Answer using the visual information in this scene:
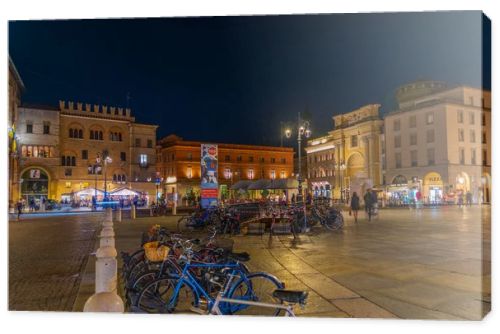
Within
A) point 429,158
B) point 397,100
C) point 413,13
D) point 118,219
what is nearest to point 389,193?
point 429,158

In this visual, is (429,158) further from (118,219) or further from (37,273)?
(37,273)

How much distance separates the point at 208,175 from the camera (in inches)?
719

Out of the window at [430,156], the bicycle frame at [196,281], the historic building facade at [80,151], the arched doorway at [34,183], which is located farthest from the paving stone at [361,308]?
the arched doorway at [34,183]

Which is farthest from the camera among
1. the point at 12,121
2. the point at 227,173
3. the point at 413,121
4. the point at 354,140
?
the point at 227,173

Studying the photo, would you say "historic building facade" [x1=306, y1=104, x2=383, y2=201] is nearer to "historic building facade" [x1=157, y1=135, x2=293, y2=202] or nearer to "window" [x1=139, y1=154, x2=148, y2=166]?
"historic building facade" [x1=157, y1=135, x2=293, y2=202]

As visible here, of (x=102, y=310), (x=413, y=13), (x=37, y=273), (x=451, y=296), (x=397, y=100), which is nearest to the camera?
(x=102, y=310)

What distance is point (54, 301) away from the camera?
609cm

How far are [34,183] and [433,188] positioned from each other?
3952cm

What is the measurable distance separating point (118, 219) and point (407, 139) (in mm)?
35233

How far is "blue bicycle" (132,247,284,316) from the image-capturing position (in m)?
4.86

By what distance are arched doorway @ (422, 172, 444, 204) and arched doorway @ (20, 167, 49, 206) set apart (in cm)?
3735

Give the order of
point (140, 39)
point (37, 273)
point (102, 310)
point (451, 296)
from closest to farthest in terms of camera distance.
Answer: point (102, 310) < point (451, 296) < point (37, 273) < point (140, 39)

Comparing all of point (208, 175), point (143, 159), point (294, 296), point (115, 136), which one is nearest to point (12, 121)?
point (208, 175)

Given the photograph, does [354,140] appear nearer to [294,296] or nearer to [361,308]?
[361,308]
